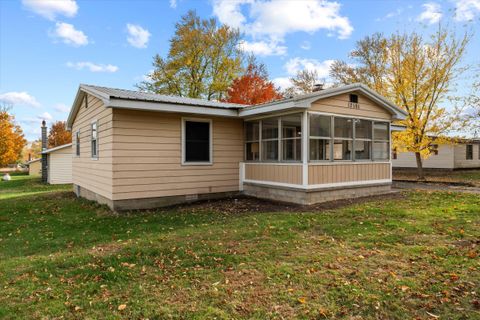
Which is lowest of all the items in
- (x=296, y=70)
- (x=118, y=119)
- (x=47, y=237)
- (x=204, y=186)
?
(x=47, y=237)

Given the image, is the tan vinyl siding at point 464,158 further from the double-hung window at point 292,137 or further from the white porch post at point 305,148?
the white porch post at point 305,148

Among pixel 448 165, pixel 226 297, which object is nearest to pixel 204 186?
pixel 226 297

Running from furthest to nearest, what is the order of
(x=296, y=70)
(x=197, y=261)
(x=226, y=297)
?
(x=296, y=70)
(x=197, y=261)
(x=226, y=297)

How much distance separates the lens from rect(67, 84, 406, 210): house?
8344 millimetres

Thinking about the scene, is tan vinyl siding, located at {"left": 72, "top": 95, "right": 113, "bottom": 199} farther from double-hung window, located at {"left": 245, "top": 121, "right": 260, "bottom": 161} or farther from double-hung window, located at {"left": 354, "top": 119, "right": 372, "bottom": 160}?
double-hung window, located at {"left": 354, "top": 119, "right": 372, "bottom": 160}

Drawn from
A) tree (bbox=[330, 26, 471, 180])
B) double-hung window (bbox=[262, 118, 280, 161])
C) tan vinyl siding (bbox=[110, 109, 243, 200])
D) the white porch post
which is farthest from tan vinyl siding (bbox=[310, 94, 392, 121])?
tree (bbox=[330, 26, 471, 180])

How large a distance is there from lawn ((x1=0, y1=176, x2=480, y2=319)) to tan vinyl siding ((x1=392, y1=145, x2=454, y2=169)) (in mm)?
19843

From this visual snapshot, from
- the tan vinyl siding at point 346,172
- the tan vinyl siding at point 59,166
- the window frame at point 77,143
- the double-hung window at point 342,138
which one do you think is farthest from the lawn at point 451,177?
the tan vinyl siding at point 59,166

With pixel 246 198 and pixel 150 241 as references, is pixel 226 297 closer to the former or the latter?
pixel 150 241

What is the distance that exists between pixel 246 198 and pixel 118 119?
4689 mm

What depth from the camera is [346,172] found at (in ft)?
30.9

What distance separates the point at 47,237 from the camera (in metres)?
6.05

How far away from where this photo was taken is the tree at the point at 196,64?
25453mm

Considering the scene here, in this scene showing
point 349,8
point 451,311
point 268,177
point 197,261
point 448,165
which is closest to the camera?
point 451,311
